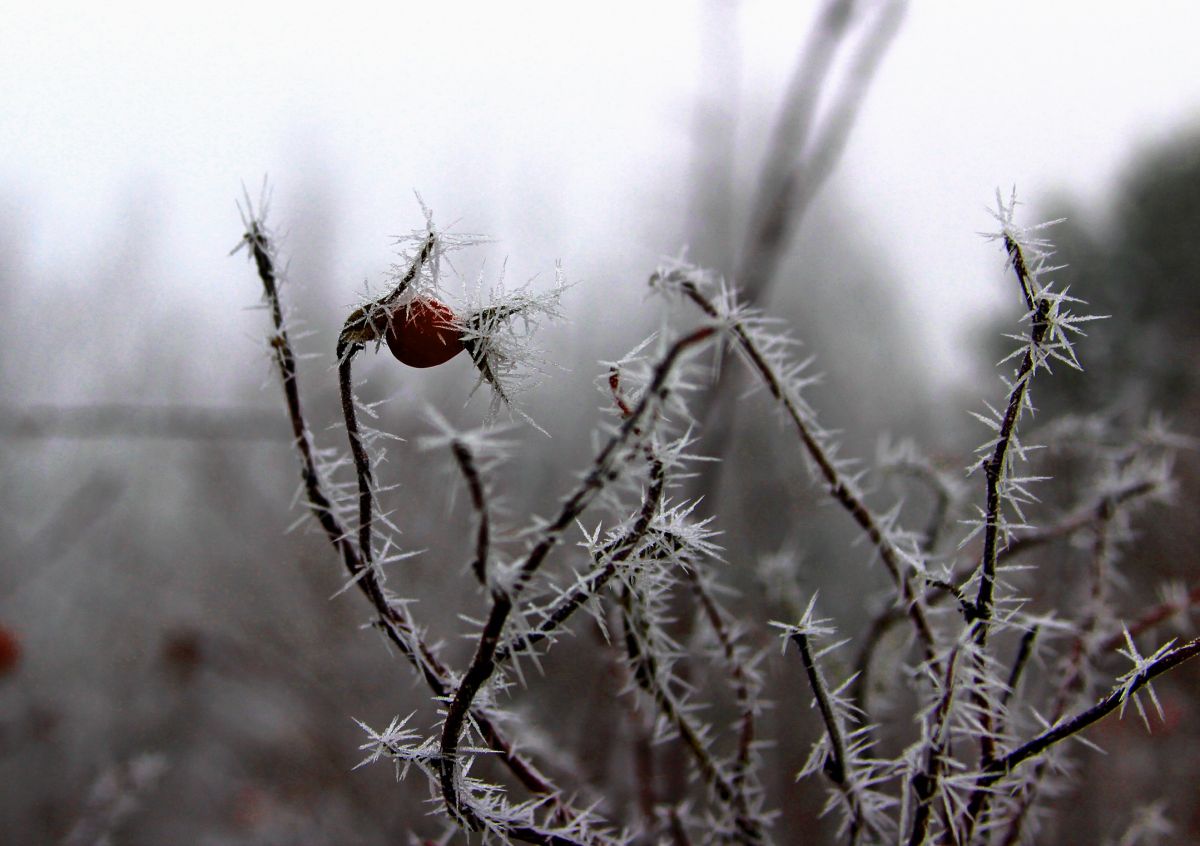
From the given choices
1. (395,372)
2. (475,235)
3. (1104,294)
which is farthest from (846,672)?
(1104,294)

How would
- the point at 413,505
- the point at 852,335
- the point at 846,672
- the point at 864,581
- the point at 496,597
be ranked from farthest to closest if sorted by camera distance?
the point at 852,335
the point at 864,581
the point at 413,505
the point at 846,672
the point at 496,597

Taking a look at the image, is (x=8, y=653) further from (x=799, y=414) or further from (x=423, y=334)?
(x=799, y=414)

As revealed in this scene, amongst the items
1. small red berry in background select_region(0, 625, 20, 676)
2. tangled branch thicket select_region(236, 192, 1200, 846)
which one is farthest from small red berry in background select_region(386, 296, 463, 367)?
small red berry in background select_region(0, 625, 20, 676)

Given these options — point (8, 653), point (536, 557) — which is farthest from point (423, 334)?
point (8, 653)

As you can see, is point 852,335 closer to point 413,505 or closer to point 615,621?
point 413,505

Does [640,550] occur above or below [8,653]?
above

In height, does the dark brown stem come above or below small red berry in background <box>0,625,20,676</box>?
above

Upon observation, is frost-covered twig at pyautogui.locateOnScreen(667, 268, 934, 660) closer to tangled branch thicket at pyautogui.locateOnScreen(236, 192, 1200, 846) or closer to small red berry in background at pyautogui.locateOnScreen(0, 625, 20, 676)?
tangled branch thicket at pyautogui.locateOnScreen(236, 192, 1200, 846)
